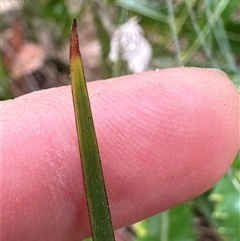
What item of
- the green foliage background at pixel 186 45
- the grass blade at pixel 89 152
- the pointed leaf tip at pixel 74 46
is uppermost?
the pointed leaf tip at pixel 74 46

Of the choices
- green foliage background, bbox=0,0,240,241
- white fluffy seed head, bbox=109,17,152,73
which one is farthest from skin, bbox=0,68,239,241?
white fluffy seed head, bbox=109,17,152,73

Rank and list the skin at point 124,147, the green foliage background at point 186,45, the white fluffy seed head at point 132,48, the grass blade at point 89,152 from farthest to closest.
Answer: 1. the white fluffy seed head at point 132,48
2. the green foliage background at point 186,45
3. the skin at point 124,147
4. the grass blade at point 89,152

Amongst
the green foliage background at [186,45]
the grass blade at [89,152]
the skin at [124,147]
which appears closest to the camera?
the grass blade at [89,152]

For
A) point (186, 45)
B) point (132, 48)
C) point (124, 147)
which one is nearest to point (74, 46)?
point (124, 147)

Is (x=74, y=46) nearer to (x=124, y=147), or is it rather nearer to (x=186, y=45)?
(x=124, y=147)

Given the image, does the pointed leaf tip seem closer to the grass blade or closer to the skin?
the grass blade

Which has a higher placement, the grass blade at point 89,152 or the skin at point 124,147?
the grass blade at point 89,152

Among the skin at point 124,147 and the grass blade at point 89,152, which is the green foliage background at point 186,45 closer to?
the skin at point 124,147

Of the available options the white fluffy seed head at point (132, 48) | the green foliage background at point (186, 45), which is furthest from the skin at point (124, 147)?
the white fluffy seed head at point (132, 48)
